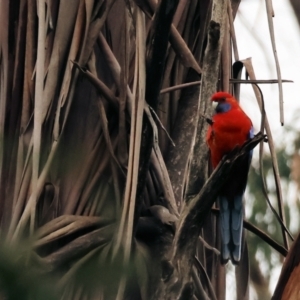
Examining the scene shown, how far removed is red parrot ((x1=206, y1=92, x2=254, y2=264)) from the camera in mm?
2455

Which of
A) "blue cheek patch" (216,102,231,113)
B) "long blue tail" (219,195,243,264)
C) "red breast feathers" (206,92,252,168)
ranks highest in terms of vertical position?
"blue cheek patch" (216,102,231,113)

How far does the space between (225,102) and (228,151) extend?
20 cm

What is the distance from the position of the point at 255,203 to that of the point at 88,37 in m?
3.47

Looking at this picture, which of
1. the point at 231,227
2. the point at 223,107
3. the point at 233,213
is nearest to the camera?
the point at 231,227

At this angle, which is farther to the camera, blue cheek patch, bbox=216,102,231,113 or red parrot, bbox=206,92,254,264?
blue cheek patch, bbox=216,102,231,113

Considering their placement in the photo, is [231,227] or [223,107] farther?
[223,107]

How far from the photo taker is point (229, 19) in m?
2.23

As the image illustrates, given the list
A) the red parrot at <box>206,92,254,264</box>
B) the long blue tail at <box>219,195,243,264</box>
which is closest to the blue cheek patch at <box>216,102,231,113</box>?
the red parrot at <box>206,92,254,264</box>

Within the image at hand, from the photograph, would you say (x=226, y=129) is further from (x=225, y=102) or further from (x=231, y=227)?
(x=231, y=227)

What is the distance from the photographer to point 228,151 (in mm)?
2725

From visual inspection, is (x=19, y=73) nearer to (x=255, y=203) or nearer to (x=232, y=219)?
(x=232, y=219)

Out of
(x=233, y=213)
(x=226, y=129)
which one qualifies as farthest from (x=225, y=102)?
(x=233, y=213)

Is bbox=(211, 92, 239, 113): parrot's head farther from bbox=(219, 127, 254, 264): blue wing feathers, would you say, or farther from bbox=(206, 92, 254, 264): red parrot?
bbox=(219, 127, 254, 264): blue wing feathers

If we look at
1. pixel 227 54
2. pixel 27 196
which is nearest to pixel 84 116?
pixel 27 196
